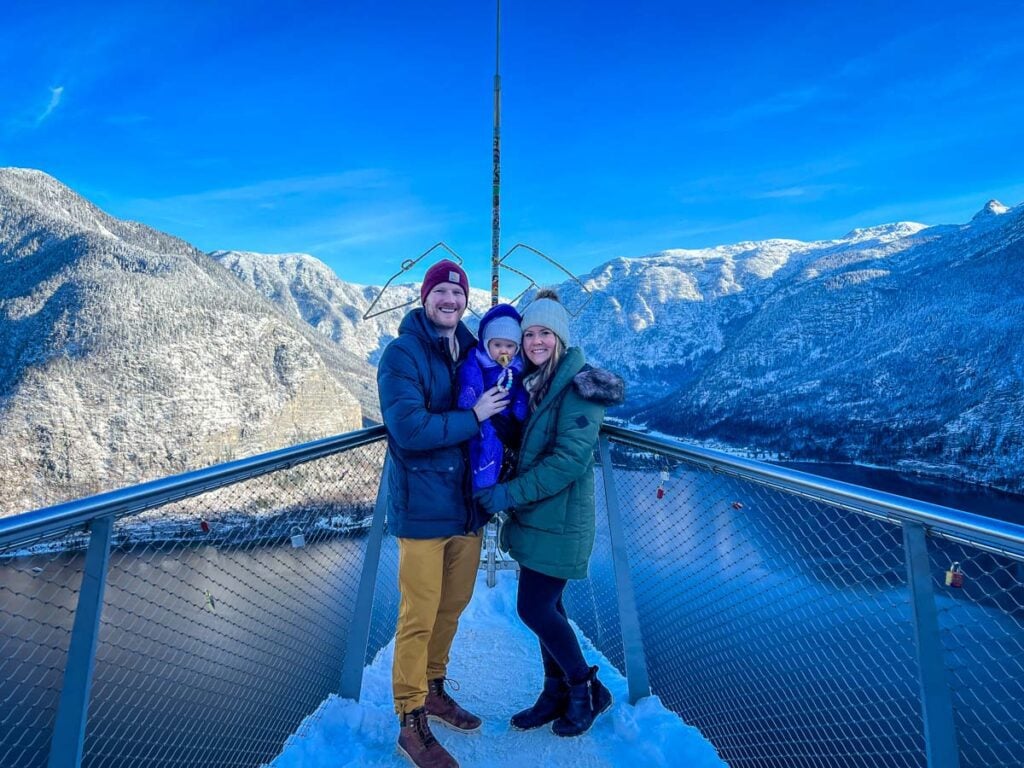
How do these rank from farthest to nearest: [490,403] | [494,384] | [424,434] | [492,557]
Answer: [492,557] < [494,384] < [490,403] < [424,434]

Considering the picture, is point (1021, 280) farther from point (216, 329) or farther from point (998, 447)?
point (216, 329)

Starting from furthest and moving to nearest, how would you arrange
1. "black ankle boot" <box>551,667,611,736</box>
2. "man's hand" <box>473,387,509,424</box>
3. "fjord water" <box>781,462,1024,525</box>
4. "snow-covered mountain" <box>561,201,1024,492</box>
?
"snow-covered mountain" <box>561,201,1024,492</box> < "fjord water" <box>781,462,1024,525</box> < "black ankle boot" <box>551,667,611,736</box> < "man's hand" <box>473,387,509,424</box>

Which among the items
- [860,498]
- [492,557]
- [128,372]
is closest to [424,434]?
[860,498]

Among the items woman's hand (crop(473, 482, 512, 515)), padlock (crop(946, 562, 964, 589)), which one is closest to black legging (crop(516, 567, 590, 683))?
woman's hand (crop(473, 482, 512, 515))

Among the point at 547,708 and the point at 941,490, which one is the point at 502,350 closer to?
the point at 547,708

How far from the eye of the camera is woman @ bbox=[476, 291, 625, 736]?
229cm

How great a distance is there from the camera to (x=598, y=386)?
230 cm

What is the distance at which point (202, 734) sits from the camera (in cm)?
1959

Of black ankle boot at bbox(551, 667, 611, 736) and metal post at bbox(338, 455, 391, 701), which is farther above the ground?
metal post at bbox(338, 455, 391, 701)

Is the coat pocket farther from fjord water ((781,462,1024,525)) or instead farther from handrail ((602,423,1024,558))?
fjord water ((781,462,1024,525))

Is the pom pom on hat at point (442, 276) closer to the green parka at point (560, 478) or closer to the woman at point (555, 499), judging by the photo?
the woman at point (555, 499)

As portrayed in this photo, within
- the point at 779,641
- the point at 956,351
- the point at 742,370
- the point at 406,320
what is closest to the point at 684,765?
the point at 406,320

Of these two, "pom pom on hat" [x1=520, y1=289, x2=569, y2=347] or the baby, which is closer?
the baby

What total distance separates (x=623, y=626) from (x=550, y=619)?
1.96 feet
